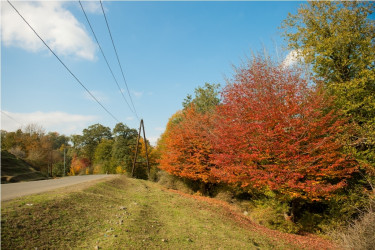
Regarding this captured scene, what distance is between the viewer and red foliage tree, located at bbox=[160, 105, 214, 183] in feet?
63.0

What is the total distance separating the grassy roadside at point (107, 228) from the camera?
470cm

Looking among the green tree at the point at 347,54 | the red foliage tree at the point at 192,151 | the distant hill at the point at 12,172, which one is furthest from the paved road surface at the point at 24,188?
the green tree at the point at 347,54

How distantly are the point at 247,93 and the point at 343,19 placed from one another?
25.2ft

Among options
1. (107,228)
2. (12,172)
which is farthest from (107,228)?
(12,172)

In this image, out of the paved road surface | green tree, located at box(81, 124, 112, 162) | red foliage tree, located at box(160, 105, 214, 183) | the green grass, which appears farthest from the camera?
green tree, located at box(81, 124, 112, 162)

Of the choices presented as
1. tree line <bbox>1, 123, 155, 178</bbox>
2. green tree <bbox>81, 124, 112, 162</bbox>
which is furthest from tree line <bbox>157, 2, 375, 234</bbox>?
green tree <bbox>81, 124, 112, 162</bbox>

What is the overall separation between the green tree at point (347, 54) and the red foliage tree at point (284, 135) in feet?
3.52

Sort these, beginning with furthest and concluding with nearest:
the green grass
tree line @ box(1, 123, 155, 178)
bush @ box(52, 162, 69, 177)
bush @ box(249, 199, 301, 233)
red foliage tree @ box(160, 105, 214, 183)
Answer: bush @ box(52, 162, 69, 177), tree line @ box(1, 123, 155, 178), red foliage tree @ box(160, 105, 214, 183), bush @ box(249, 199, 301, 233), the green grass

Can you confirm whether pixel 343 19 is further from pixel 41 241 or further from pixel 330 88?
pixel 41 241

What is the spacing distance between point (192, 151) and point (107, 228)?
15.0 meters

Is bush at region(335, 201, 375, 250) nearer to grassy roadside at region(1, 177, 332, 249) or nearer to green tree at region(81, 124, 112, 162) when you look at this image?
grassy roadside at region(1, 177, 332, 249)

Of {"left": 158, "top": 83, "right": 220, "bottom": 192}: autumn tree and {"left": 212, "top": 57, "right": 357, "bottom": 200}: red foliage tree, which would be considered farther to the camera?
{"left": 158, "top": 83, "right": 220, "bottom": 192}: autumn tree

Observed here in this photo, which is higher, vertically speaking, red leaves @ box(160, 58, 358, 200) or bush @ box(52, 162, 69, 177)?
red leaves @ box(160, 58, 358, 200)

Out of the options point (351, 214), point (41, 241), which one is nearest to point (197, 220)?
point (41, 241)
